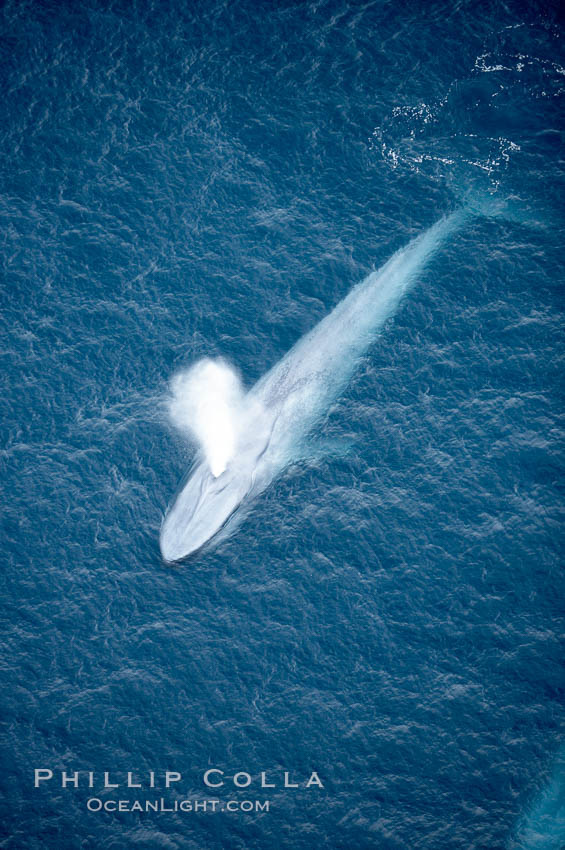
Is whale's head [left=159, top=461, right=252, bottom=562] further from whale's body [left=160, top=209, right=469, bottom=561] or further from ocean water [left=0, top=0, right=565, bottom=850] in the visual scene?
ocean water [left=0, top=0, right=565, bottom=850]

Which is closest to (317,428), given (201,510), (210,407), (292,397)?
(292,397)

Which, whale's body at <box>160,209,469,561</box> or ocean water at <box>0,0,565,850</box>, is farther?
whale's body at <box>160,209,469,561</box>

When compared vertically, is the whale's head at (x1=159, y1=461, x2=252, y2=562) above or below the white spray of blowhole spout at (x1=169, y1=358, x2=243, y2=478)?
below

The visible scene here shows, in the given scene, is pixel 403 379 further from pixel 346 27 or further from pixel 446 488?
pixel 346 27

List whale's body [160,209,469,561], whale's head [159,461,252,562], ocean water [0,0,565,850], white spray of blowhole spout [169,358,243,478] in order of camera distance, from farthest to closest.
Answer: white spray of blowhole spout [169,358,243,478]
whale's body [160,209,469,561]
whale's head [159,461,252,562]
ocean water [0,0,565,850]

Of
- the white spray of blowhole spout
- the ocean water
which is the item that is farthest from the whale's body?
the ocean water

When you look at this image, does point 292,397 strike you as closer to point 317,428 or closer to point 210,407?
point 317,428
